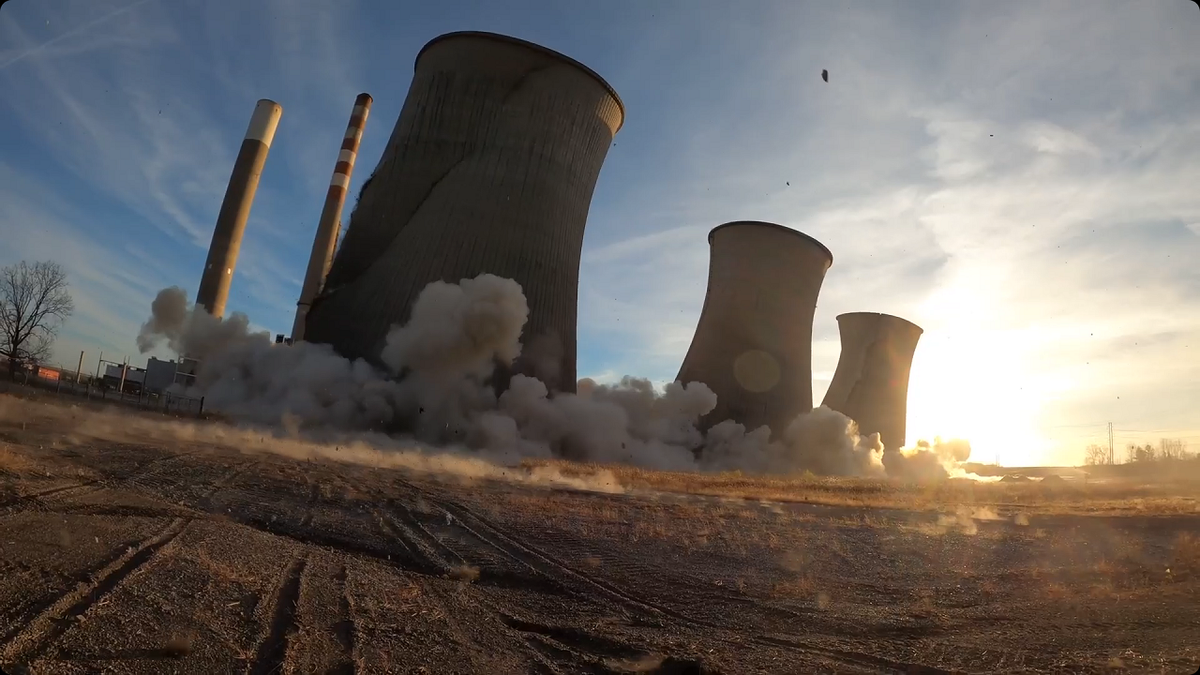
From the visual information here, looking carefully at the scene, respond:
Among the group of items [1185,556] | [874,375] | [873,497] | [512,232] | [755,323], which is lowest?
[873,497]

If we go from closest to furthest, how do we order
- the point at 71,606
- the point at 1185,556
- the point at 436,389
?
the point at 71,606 < the point at 1185,556 < the point at 436,389

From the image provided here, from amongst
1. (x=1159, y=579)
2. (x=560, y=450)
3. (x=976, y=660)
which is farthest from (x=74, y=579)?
(x=560, y=450)

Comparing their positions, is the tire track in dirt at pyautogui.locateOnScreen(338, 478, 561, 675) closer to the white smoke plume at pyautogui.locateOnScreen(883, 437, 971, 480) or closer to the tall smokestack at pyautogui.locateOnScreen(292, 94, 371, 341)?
the tall smokestack at pyautogui.locateOnScreen(292, 94, 371, 341)

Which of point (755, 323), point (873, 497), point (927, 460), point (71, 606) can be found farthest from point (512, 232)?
point (927, 460)

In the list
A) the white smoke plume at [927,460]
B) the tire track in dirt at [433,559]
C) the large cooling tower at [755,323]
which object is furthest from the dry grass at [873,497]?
the white smoke plume at [927,460]

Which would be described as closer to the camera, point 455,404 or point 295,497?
point 295,497

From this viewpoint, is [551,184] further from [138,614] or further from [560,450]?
[138,614]

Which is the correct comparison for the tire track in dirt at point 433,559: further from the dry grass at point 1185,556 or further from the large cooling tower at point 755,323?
the large cooling tower at point 755,323

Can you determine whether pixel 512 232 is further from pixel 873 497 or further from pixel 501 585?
pixel 501 585
